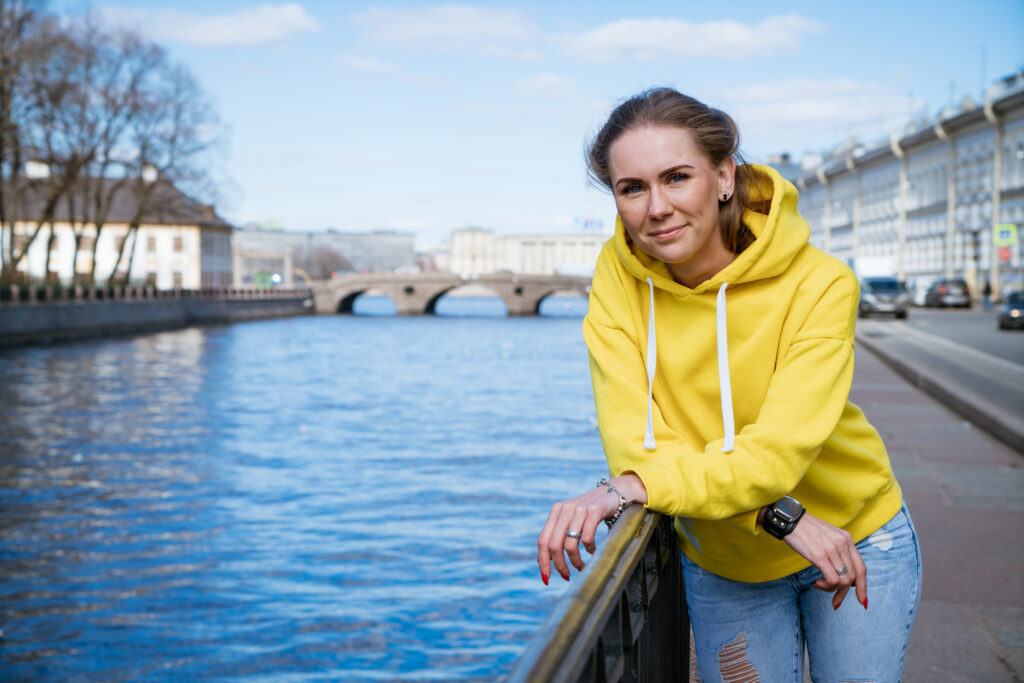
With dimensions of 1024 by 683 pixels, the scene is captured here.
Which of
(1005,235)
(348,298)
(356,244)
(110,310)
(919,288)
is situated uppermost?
(356,244)

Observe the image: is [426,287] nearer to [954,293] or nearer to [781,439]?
[954,293]

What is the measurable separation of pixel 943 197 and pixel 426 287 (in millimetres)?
44922

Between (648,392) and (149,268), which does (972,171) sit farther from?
(149,268)

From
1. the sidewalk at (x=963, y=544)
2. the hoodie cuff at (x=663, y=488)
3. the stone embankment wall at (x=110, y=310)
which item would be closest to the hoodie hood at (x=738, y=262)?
the hoodie cuff at (x=663, y=488)

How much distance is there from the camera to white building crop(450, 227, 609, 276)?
139000 mm

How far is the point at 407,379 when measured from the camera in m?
28.7

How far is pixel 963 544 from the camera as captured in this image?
17.5 feet

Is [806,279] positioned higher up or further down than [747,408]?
higher up

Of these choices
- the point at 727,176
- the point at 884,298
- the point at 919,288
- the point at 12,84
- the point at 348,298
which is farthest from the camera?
the point at 348,298

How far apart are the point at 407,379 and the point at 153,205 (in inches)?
956

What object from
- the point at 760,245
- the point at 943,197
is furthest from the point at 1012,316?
the point at 760,245

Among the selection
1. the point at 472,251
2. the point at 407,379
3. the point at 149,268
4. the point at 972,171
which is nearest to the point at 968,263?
the point at 972,171

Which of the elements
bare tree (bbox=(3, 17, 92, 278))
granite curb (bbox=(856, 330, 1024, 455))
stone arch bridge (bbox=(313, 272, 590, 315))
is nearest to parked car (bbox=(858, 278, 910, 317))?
granite curb (bbox=(856, 330, 1024, 455))

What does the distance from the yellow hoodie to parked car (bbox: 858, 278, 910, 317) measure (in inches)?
1381
